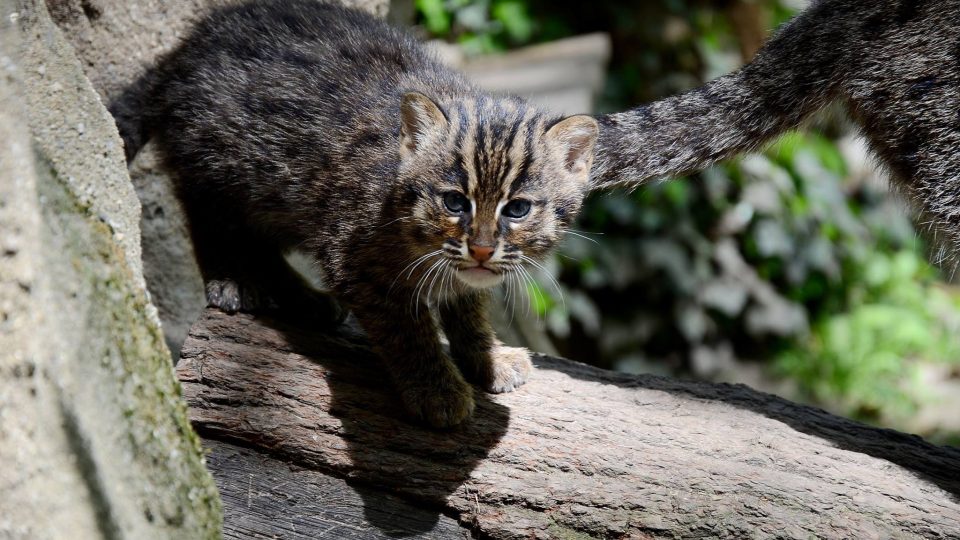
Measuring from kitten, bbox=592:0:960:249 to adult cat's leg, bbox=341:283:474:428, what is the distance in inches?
48.1

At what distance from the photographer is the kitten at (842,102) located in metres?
4.42

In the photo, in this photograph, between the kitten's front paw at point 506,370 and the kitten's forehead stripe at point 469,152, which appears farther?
the kitten's front paw at point 506,370

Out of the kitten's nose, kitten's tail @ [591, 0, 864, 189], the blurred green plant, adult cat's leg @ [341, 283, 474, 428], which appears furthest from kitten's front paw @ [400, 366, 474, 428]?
the blurred green plant

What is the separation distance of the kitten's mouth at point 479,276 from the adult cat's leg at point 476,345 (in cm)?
53

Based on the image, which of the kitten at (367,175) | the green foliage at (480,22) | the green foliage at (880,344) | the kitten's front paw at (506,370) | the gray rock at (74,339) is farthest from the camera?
the green foliage at (880,344)

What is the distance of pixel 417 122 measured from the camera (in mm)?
3957

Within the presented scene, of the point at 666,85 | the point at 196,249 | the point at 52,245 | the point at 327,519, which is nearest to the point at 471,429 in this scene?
the point at 327,519

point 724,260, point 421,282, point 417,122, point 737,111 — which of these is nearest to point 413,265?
point 421,282

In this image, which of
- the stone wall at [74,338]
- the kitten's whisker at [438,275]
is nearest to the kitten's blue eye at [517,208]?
the kitten's whisker at [438,275]

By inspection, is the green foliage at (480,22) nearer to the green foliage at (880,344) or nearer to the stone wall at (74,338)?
the green foliage at (880,344)

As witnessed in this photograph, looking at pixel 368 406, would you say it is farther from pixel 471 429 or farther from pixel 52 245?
pixel 52 245

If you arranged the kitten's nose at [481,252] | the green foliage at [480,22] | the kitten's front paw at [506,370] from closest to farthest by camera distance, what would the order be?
the kitten's nose at [481,252] < the kitten's front paw at [506,370] < the green foliage at [480,22]

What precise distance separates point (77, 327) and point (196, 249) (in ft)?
6.72

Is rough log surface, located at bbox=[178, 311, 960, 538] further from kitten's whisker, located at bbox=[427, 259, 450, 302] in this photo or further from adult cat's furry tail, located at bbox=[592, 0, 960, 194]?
adult cat's furry tail, located at bbox=[592, 0, 960, 194]
